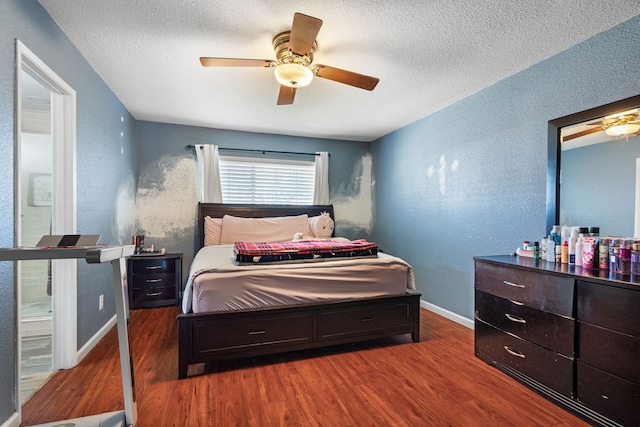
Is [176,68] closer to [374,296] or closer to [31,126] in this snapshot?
[31,126]

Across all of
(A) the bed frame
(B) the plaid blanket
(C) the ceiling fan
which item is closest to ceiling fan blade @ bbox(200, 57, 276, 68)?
(C) the ceiling fan

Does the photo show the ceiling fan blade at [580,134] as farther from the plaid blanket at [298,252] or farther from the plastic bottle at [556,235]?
the plaid blanket at [298,252]

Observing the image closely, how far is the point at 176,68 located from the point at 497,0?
2.34m

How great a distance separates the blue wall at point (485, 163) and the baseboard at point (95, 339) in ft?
11.1

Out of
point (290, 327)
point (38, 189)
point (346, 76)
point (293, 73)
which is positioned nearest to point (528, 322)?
point (290, 327)

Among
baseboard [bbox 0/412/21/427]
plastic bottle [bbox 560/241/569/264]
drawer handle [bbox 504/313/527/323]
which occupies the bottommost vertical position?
baseboard [bbox 0/412/21/427]

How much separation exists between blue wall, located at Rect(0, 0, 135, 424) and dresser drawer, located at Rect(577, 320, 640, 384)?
118 inches

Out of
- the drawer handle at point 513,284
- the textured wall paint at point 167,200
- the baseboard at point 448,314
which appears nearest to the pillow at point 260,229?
the textured wall paint at point 167,200

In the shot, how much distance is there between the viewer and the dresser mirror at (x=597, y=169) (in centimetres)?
188

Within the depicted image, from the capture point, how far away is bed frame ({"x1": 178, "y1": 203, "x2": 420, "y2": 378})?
2084 mm

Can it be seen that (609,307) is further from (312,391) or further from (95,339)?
(95,339)

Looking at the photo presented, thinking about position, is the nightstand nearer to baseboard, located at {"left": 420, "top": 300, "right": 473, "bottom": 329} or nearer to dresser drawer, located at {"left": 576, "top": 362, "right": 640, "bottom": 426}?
baseboard, located at {"left": 420, "top": 300, "right": 473, "bottom": 329}

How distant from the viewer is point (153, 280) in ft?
11.8

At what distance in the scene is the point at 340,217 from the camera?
480 centimetres
